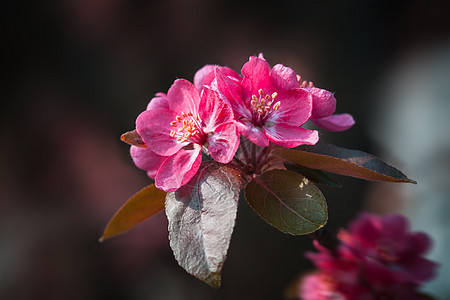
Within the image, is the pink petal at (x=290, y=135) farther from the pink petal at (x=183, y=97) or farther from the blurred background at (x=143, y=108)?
the blurred background at (x=143, y=108)

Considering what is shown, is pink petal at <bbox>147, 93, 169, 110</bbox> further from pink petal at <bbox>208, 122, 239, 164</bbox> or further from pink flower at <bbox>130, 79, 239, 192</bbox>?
pink petal at <bbox>208, 122, 239, 164</bbox>

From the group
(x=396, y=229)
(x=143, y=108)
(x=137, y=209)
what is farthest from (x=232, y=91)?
(x=143, y=108)

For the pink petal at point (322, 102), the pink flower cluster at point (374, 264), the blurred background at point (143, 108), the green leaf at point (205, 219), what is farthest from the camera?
the blurred background at point (143, 108)

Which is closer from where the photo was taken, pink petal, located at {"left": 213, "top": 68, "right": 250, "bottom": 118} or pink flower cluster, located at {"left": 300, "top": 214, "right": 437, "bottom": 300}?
pink petal, located at {"left": 213, "top": 68, "right": 250, "bottom": 118}

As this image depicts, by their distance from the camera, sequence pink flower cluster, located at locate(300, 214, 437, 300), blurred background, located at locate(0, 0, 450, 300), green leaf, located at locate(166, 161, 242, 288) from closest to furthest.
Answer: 1. green leaf, located at locate(166, 161, 242, 288)
2. pink flower cluster, located at locate(300, 214, 437, 300)
3. blurred background, located at locate(0, 0, 450, 300)

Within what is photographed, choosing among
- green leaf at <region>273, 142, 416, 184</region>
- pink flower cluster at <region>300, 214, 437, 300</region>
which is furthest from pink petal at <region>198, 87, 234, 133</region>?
pink flower cluster at <region>300, 214, 437, 300</region>

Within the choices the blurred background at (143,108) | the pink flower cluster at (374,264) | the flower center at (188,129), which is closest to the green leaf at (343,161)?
the flower center at (188,129)

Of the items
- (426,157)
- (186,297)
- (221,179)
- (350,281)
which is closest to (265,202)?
(221,179)

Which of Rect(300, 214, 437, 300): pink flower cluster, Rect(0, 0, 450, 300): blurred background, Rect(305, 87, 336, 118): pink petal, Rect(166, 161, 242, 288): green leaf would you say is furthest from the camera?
Rect(0, 0, 450, 300): blurred background
